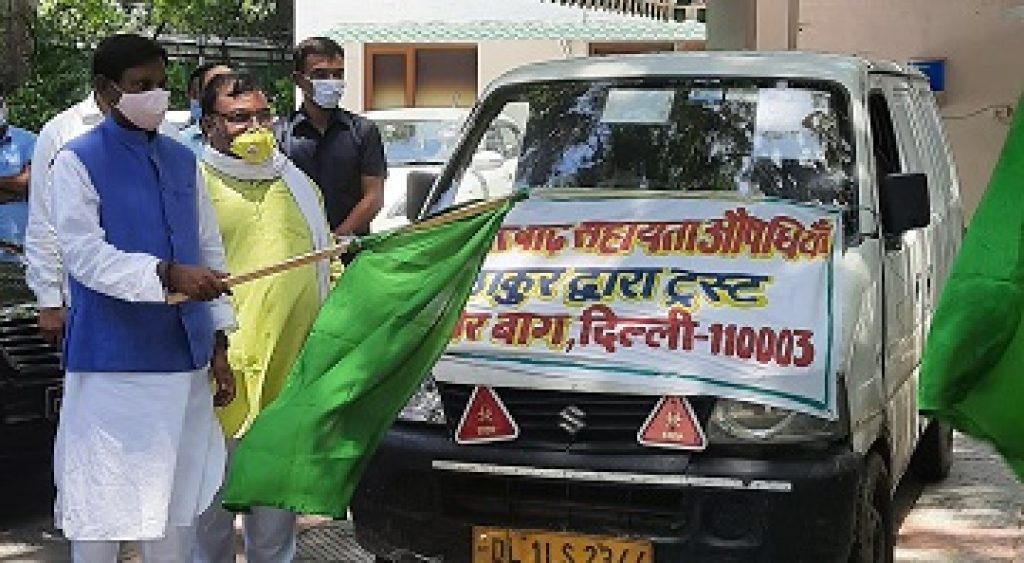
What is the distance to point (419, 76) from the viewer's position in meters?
28.3

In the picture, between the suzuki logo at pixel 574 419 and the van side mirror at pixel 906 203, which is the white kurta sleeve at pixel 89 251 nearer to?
the suzuki logo at pixel 574 419

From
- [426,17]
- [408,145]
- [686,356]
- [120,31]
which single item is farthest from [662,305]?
[426,17]

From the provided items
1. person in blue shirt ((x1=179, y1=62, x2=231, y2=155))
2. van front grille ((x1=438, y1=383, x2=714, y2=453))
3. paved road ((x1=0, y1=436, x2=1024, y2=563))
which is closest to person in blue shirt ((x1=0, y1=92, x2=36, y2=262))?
person in blue shirt ((x1=179, y1=62, x2=231, y2=155))

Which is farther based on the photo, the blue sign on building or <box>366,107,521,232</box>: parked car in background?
the blue sign on building

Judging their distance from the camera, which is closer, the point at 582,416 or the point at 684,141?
the point at 582,416

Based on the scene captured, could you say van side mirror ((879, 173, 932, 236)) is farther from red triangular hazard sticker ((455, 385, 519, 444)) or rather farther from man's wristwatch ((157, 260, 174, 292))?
man's wristwatch ((157, 260, 174, 292))

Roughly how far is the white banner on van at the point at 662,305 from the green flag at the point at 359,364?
1.02 ft

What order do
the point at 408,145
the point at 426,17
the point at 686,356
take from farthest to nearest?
the point at 426,17 < the point at 408,145 < the point at 686,356

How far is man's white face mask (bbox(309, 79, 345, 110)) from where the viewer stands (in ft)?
23.9

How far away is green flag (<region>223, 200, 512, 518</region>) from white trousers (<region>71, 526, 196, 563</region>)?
10.2 inches

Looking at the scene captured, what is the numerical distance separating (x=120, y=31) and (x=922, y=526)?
30.4 feet

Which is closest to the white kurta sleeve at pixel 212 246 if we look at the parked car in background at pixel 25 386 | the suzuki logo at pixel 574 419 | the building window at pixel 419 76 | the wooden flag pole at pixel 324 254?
the wooden flag pole at pixel 324 254

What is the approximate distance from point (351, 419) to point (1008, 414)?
2.30 m

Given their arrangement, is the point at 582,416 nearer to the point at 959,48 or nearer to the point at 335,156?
the point at 335,156
